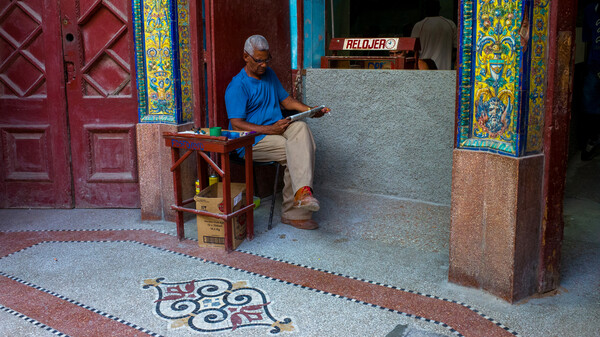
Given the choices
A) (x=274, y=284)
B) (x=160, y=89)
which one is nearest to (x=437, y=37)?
(x=160, y=89)

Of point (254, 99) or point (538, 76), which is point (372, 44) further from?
point (538, 76)

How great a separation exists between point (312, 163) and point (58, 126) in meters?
2.46

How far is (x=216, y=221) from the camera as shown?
4.36 m

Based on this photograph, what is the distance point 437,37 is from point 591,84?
168 cm

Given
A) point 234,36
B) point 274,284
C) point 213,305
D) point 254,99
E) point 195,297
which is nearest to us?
point 213,305

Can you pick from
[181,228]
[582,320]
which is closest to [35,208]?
[181,228]

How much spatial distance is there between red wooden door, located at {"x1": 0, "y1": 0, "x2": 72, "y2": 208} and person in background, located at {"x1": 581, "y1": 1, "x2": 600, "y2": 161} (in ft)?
16.1

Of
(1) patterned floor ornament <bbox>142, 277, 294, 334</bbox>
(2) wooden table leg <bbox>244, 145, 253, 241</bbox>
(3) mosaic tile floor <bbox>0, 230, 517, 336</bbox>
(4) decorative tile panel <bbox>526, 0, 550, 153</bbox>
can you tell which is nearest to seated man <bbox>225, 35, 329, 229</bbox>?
(2) wooden table leg <bbox>244, 145, 253, 241</bbox>

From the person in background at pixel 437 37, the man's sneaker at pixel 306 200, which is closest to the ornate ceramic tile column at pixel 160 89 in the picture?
the man's sneaker at pixel 306 200

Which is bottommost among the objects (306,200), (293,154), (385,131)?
(306,200)

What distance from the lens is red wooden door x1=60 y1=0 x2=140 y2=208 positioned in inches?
205

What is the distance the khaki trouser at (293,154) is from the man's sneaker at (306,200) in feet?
0.14

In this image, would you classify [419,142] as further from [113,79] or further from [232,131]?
[113,79]

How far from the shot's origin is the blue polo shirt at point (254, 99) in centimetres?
472
